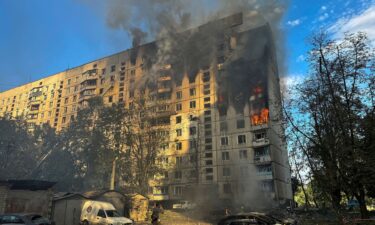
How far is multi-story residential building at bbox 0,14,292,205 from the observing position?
52.8 m

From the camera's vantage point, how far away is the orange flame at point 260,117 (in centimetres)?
5430

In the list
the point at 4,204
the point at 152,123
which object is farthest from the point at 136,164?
the point at 4,204

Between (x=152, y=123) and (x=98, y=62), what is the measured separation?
5074 centimetres

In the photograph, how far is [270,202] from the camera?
4872 cm

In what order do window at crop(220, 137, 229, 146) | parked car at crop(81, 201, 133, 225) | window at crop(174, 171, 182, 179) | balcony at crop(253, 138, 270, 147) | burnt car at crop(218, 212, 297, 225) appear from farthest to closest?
window at crop(174, 171, 182, 179)
window at crop(220, 137, 229, 146)
balcony at crop(253, 138, 270, 147)
parked car at crop(81, 201, 133, 225)
burnt car at crop(218, 212, 297, 225)

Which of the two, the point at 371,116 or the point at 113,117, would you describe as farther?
the point at 113,117

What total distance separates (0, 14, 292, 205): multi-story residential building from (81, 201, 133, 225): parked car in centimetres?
2219

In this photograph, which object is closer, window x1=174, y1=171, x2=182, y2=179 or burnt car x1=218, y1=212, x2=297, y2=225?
burnt car x1=218, y1=212, x2=297, y2=225

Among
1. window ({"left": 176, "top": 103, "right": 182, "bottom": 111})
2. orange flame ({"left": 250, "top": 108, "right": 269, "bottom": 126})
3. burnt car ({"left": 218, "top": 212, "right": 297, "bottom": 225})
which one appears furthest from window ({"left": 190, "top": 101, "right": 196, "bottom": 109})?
burnt car ({"left": 218, "top": 212, "right": 297, "bottom": 225})

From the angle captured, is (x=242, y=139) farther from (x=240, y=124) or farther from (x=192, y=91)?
(x=192, y=91)

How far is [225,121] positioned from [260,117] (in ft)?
26.1

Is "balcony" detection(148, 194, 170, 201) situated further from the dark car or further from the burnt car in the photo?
the dark car

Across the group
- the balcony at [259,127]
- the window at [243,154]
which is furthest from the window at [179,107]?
the window at [243,154]

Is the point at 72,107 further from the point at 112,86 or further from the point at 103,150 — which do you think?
the point at 103,150
